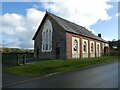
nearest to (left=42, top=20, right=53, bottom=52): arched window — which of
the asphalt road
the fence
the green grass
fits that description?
the fence

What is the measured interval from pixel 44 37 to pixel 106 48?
30.4 meters

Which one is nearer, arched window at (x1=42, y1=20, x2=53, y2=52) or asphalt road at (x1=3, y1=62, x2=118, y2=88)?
asphalt road at (x1=3, y1=62, x2=118, y2=88)

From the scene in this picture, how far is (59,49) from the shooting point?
40.4m

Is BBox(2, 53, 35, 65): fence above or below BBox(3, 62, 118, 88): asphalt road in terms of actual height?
above

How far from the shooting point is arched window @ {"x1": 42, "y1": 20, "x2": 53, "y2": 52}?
42.0 meters

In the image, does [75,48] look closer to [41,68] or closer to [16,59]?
[16,59]

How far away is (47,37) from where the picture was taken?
42750 mm

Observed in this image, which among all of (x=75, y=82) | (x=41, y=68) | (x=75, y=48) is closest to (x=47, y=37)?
(x=75, y=48)

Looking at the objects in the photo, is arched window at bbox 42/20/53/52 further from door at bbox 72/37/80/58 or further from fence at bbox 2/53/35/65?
fence at bbox 2/53/35/65

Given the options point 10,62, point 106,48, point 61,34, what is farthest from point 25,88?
point 106,48

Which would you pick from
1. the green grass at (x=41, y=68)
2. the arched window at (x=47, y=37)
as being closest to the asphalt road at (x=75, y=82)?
the green grass at (x=41, y=68)

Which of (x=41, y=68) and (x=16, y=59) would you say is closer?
(x=41, y=68)

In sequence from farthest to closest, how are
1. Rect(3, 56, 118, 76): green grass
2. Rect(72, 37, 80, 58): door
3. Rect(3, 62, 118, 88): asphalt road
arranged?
Rect(72, 37, 80, 58): door, Rect(3, 56, 118, 76): green grass, Rect(3, 62, 118, 88): asphalt road

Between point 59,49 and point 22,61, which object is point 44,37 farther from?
point 22,61
